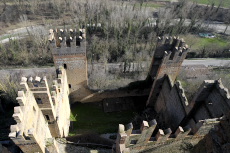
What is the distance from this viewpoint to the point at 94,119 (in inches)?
977

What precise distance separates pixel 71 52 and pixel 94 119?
36.1 ft

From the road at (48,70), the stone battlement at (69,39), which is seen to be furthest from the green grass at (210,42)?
the stone battlement at (69,39)

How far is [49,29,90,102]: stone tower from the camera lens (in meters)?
18.7

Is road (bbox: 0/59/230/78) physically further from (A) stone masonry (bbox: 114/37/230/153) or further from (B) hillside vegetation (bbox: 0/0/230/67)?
(A) stone masonry (bbox: 114/37/230/153)

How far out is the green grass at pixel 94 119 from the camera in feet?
77.0

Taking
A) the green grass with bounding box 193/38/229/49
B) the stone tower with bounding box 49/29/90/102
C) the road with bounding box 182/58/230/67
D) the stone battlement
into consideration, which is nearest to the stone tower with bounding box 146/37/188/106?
the stone battlement

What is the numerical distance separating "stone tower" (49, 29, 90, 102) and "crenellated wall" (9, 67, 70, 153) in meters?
3.62

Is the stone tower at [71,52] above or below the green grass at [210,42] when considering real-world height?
above

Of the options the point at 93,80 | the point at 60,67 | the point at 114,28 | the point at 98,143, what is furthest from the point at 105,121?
the point at 114,28

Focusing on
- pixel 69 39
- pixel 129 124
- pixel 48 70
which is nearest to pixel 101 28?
pixel 48 70

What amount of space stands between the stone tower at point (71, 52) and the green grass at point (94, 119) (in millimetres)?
5047

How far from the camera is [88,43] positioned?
41.7 meters

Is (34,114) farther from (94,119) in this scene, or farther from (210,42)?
(210,42)

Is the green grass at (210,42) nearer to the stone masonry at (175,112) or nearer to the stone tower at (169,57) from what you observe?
the stone tower at (169,57)
